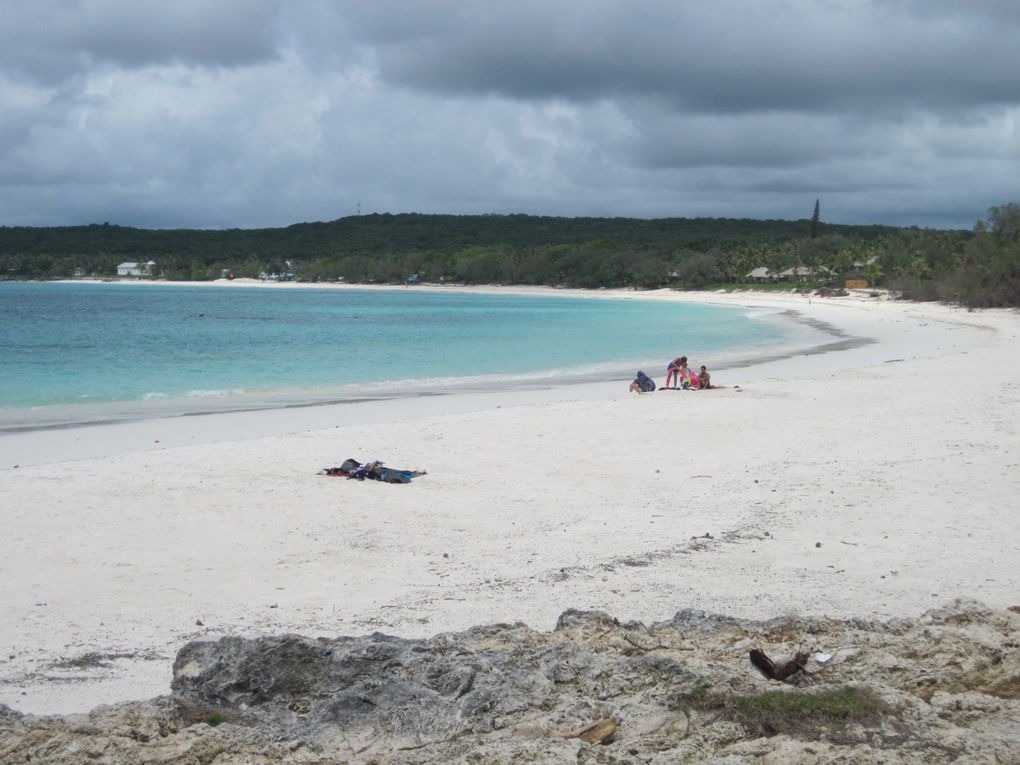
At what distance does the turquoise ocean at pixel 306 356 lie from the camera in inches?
875

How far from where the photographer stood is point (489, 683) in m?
4.28

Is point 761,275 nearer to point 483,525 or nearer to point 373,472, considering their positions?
point 373,472

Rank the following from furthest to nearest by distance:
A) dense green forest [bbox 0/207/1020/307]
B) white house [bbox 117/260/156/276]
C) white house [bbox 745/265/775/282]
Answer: white house [bbox 117/260/156/276], white house [bbox 745/265/775/282], dense green forest [bbox 0/207/1020/307]

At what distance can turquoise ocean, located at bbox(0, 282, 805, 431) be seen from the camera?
22.2m

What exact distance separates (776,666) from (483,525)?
478 cm

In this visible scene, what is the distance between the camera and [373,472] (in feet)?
35.7

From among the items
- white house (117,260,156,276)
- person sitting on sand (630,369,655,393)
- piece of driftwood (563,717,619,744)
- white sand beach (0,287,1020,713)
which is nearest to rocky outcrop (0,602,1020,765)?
piece of driftwood (563,717,619,744)

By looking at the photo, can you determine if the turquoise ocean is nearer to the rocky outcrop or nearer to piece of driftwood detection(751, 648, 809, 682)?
the rocky outcrop

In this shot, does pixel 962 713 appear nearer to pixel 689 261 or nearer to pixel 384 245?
pixel 689 261

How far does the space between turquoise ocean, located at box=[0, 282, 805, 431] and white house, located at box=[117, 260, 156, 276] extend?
121102mm

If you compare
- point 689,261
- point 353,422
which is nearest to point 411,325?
point 353,422

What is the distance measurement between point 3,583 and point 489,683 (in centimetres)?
481

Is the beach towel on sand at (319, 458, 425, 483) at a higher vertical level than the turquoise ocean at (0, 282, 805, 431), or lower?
higher

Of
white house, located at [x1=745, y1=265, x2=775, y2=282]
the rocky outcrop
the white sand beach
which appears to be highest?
white house, located at [x1=745, y1=265, x2=775, y2=282]
